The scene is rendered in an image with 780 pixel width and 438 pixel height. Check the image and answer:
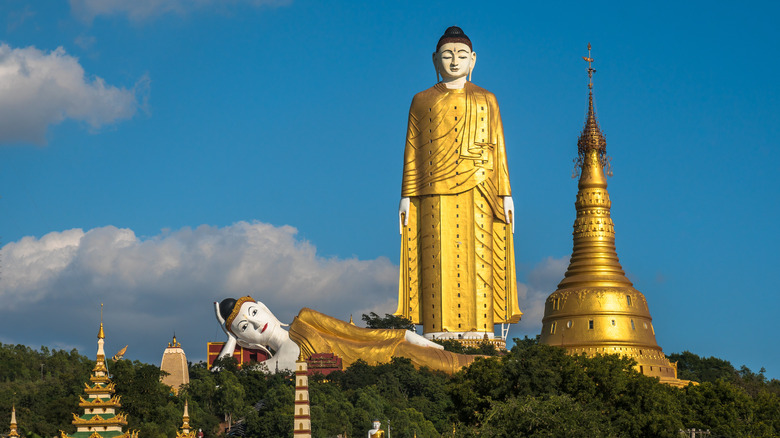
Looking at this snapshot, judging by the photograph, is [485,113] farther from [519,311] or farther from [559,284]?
[559,284]

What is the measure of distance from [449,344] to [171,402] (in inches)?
656

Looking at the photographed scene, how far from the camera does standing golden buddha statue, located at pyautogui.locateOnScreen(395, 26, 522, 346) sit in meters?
64.9

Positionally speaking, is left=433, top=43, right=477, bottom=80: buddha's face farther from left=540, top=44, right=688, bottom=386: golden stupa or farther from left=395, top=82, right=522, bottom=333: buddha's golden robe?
left=540, top=44, right=688, bottom=386: golden stupa

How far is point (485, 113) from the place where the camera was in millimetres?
65250

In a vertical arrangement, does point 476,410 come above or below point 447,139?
below

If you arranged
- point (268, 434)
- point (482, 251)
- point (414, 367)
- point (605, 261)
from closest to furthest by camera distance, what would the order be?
point (268, 434) → point (605, 261) → point (414, 367) → point (482, 251)

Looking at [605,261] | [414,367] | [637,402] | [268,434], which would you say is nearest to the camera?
[637,402]

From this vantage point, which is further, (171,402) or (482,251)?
(482,251)

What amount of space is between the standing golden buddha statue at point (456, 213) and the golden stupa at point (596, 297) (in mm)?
12633

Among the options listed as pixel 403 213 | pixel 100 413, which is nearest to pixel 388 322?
pixel 403 213

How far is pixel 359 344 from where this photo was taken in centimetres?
5806

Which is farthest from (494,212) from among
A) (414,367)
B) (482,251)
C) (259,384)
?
(259,384)

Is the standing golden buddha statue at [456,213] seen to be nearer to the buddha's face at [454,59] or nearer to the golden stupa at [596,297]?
the buddha's face at [454,59]

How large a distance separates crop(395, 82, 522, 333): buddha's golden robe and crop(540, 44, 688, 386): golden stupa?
41.4 feet
